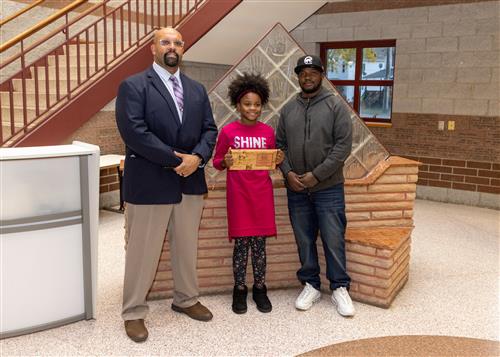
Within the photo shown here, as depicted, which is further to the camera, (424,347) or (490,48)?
(490,48)

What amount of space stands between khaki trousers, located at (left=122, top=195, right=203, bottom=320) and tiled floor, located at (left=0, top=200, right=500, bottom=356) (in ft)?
0.71

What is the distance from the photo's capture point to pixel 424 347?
2.46 m

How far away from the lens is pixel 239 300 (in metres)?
2.95

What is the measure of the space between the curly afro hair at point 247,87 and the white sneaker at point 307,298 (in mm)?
1250

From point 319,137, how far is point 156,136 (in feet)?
3.19

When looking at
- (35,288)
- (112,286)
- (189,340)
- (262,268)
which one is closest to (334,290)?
(262,268)

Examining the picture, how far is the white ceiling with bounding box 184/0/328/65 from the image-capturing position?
5.68m

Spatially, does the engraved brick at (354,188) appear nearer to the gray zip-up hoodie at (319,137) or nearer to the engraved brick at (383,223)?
the engraved brick at (383,223)

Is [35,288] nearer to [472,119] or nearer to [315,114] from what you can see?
[315,114]

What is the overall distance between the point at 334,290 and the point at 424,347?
67 cm

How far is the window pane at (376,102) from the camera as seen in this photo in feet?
22.2

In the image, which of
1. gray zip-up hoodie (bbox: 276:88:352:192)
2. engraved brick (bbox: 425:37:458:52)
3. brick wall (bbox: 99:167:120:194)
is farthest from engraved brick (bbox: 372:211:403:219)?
engraved brick (bbox: 425:37:458:52)

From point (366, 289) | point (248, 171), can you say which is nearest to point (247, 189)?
point (248, 171)

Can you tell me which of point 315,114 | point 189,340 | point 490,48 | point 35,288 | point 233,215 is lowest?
point 189,340
